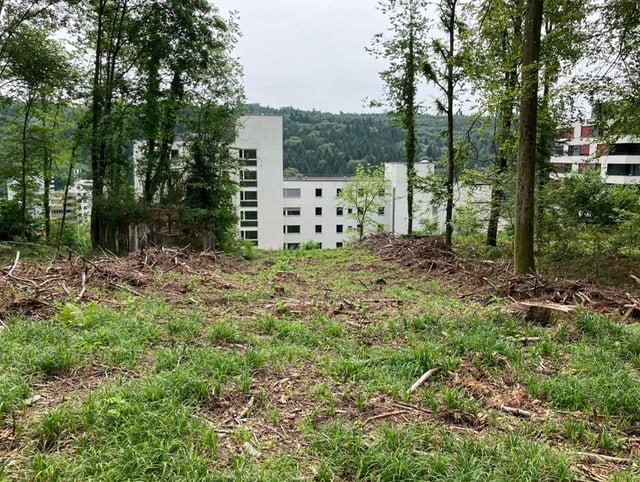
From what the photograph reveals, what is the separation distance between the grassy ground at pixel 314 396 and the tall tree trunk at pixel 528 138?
2.26m

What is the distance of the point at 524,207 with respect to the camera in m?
6.92

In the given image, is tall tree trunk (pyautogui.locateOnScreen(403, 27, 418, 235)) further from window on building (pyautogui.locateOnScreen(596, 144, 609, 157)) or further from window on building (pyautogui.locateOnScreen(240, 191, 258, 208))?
window on building (pyautogui.locateOnScreen(240, 191, 258, 208))

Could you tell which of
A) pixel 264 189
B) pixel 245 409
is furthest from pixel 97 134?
pixel 264 189

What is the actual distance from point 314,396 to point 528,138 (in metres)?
5.82

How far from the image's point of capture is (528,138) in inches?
268

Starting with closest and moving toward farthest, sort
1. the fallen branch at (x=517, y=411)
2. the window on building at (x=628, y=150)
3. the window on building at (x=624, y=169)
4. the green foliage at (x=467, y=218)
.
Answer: the fallen branch at (x=517, y=411)
the green foliage at (x=467, y=218)
the window on building at (x=628, y=150)
the window on building at (x=624, y=169)

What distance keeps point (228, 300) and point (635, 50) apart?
8.92 metres

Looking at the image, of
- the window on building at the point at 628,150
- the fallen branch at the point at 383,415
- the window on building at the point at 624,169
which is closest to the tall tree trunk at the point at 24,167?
the fallen branch at the point at 383,415

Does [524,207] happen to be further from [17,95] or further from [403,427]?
[17,95]

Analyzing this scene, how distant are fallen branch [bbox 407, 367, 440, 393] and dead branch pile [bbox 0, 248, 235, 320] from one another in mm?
4220

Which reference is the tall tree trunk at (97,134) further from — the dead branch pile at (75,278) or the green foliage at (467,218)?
the green foliage at (467,218)

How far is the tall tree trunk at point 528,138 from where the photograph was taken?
6531 mm

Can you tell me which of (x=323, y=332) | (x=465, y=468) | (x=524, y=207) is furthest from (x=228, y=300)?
(x=524, y=207)

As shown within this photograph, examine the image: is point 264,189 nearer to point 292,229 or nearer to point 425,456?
point 292,229
